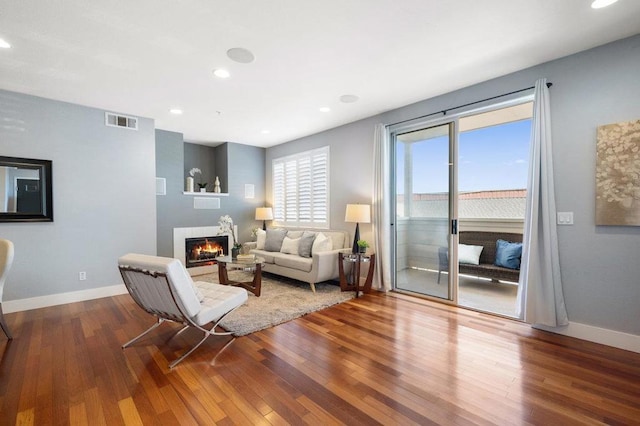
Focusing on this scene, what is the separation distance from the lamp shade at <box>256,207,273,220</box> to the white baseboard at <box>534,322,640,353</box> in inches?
202

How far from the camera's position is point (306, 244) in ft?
15.9

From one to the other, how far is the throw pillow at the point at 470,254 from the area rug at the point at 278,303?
7.26 ft

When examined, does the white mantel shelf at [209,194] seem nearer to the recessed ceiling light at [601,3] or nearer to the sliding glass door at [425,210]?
the sliding glass door at [425,210]

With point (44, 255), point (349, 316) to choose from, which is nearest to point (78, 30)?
point (44, 255)

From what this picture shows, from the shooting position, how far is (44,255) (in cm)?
385

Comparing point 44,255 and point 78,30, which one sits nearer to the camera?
point 78,30

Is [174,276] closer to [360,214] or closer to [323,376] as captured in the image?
[323,376]

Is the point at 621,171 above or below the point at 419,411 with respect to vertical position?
above

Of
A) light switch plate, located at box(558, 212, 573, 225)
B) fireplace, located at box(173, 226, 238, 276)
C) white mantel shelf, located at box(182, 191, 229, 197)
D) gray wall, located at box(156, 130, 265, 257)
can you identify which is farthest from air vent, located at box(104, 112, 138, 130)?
light switch plate, located at box(558, 212, 573, 225)

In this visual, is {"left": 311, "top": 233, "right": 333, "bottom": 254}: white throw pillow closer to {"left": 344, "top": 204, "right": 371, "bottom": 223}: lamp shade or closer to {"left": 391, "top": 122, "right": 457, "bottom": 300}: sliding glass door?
{"left": 344, "top": 204, "right": 371, "bottom": 223}: lamp shade

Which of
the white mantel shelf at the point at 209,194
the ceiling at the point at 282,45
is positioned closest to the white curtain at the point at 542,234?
the ceiling at the point at 282,45

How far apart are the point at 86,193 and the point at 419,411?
494 cm

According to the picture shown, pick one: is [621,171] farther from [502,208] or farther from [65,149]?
[65,149]

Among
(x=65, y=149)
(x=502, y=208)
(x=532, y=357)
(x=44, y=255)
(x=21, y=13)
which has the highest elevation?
(x=21, y=13)
